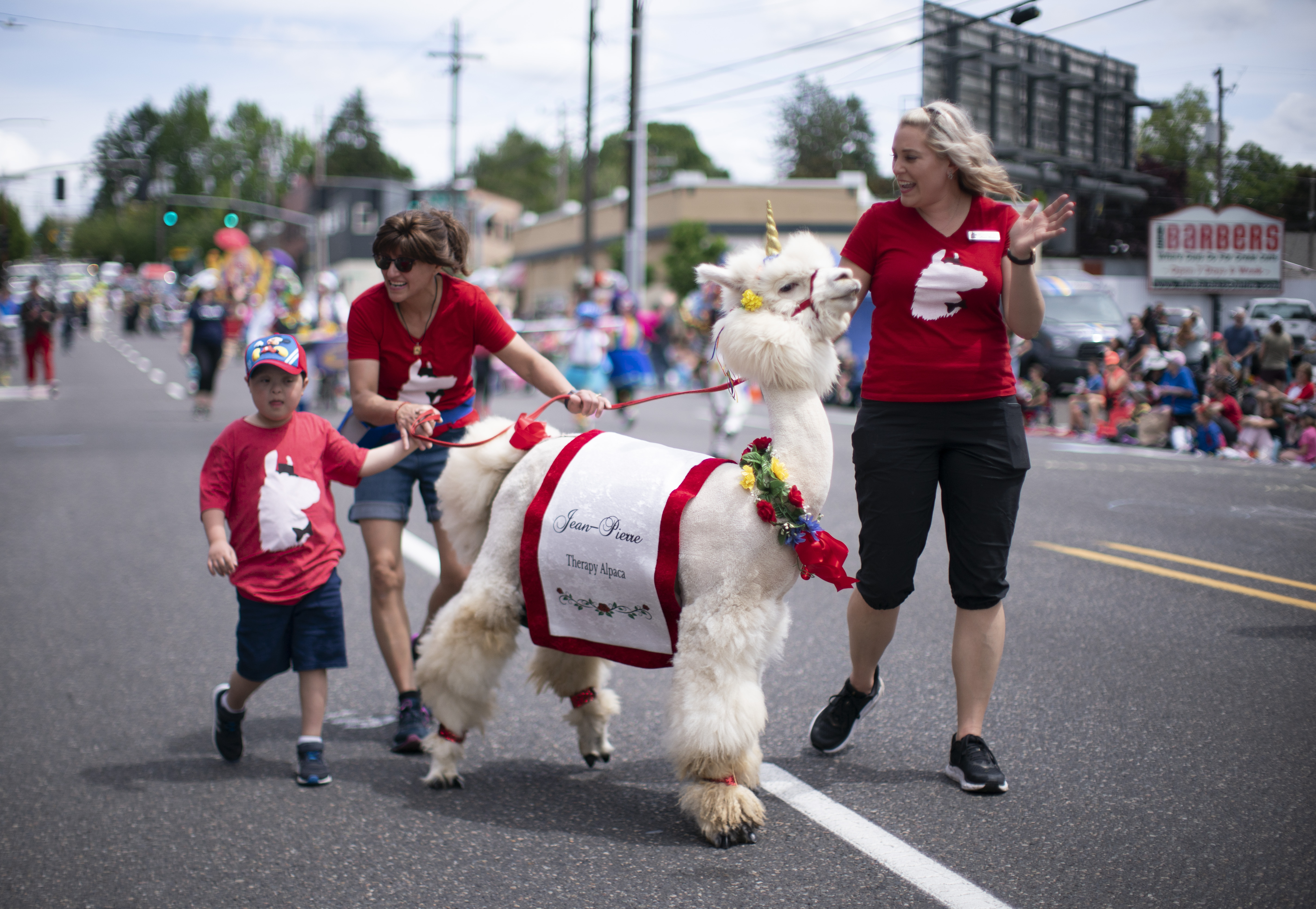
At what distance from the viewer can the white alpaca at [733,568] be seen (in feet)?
10.4

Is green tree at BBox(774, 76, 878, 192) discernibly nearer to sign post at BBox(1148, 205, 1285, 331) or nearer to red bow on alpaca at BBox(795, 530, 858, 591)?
sign post at BBox(1148, 205, 1285, 331)

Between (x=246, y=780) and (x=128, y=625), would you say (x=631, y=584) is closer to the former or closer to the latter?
(x=246, y=780)

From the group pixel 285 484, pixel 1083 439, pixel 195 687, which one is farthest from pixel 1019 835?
pixel 1083 439

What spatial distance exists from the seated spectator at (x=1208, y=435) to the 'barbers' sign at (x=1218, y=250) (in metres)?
1.43

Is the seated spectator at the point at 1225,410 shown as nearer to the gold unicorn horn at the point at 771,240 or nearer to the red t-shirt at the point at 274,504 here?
the gold unicorn horn at the point at 771,240

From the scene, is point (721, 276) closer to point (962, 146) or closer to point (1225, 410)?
point (962, 146)

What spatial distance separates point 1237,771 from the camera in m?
3.54

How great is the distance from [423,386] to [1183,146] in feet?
33.4

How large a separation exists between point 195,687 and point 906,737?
310cm

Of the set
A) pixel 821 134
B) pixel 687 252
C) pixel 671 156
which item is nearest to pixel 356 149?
pixel 671 156

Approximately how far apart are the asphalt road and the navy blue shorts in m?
0.41

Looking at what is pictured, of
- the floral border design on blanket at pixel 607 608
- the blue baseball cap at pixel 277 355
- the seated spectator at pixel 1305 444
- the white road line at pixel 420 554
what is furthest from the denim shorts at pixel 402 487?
the seated spectator at pixel 1305 444

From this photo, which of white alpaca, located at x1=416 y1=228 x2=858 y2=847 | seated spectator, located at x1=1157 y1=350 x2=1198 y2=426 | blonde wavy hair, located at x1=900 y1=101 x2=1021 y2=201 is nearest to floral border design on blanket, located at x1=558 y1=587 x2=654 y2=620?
white alpaca, located at x1=416 y1=228 x2=858 y2=847

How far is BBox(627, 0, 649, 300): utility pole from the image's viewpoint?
26188 mm
